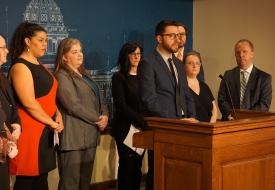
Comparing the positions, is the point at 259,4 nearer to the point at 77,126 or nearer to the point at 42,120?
the point at 77,126

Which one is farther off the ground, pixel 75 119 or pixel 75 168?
pixel 75 119

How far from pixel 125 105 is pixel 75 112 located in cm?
59

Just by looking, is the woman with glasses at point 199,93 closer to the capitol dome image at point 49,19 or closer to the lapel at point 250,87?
the lapel at point 250,87

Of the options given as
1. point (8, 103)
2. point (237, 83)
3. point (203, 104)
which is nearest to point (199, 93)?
point (203, 104)

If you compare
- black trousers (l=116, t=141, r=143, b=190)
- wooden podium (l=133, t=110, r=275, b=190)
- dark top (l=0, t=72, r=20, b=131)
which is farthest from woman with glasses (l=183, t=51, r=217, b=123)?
dark top (l=0, t=72, r=20, b=131)

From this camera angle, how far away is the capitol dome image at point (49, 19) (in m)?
4.25

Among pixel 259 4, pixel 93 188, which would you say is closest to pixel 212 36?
pixel 259 4

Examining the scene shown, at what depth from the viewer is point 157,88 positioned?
3.31 metres

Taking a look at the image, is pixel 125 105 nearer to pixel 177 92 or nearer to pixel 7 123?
pixel 177 92

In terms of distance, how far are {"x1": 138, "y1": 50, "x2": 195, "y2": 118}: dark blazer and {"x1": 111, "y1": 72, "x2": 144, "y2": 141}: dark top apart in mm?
863

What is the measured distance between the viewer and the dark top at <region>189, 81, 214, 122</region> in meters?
3.90

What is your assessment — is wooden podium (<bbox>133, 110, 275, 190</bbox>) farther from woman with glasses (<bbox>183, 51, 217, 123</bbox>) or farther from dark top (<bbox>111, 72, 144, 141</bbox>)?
dark top (<bbox>111, 72, 144, 141</bbox>)

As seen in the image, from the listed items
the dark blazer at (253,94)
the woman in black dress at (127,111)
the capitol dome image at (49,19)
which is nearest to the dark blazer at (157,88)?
the woman in black dress at (127,111)

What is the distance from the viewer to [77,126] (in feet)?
12.3
